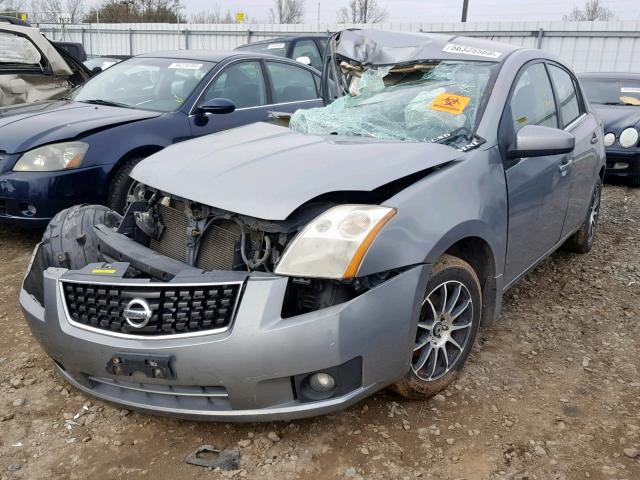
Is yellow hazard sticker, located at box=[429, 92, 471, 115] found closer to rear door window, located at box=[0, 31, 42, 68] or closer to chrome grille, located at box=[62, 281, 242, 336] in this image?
chrome grille, located at box=[62, 281, 242, 336]

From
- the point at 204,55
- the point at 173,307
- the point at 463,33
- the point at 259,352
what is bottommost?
the point at 259,352

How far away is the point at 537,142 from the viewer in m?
2.79

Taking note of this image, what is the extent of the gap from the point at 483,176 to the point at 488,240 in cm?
29

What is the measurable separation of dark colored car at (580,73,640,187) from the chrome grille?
6.62 meters

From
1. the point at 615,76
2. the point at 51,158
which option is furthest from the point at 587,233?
the point at 615,76

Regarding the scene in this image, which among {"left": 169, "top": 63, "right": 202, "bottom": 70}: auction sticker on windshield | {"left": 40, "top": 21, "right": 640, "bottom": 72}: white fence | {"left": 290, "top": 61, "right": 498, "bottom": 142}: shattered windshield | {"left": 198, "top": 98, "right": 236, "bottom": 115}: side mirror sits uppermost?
{"left": 40, "top": 21, "right": 640, "bottom": 72}: white fence

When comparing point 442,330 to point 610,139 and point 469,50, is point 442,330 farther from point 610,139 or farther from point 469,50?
point 610,139

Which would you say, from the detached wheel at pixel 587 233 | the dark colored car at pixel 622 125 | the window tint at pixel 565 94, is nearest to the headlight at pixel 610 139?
the dark colored car at pixel 622 125

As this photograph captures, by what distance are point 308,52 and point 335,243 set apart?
812 centimetres

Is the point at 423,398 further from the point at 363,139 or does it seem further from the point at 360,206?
the point at 363,139

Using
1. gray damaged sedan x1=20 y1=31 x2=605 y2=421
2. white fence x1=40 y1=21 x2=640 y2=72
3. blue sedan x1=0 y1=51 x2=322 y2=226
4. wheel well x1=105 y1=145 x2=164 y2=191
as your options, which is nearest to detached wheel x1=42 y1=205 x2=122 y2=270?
gray damaged sedan x1=20 y1=31 x2=605 y2=421

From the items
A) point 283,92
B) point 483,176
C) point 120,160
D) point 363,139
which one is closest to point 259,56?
point 283,92

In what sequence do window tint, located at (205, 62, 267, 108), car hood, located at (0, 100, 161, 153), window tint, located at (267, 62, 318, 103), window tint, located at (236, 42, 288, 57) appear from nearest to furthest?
car hood, located at (0, 100, 161, 153) < window tint, located at (205, 62, 267, 108) < window tint, located at (267, 62, 318, 103) < window tint, located at (236, 42, 288, 57)

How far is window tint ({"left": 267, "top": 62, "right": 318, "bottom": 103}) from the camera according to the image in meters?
5.70
